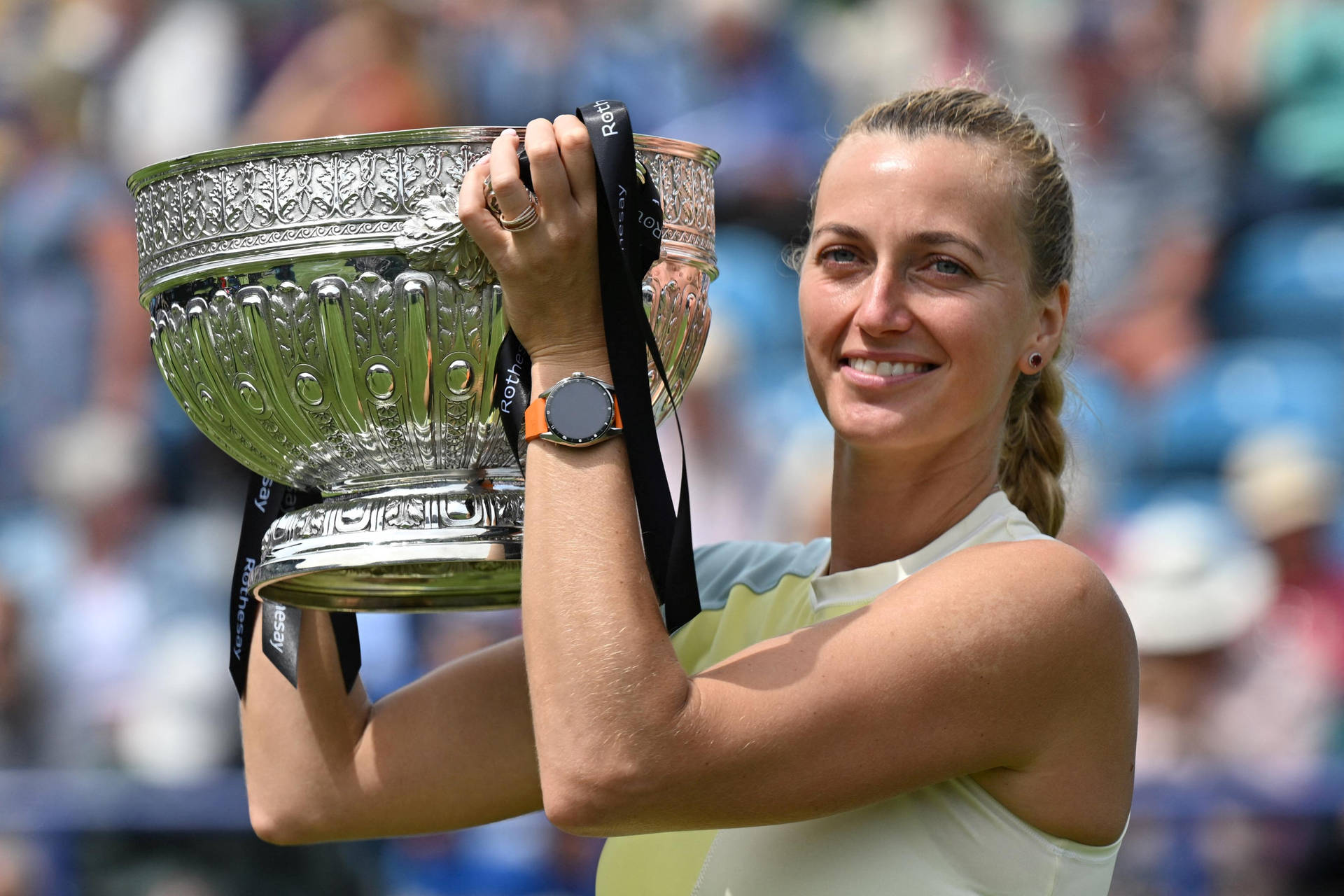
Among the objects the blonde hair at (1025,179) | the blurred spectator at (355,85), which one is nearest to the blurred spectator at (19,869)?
the blurred spectator at (355,85)

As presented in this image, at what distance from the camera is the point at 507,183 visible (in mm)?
1151

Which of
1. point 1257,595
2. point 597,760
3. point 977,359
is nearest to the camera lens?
point 597,760

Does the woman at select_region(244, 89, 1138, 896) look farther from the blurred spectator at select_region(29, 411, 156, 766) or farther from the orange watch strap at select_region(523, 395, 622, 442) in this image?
the blurred spectator at select_region(29, 411, 156, 766)

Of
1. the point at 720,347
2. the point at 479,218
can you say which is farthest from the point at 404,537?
the point at 720,347

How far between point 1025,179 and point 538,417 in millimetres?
519

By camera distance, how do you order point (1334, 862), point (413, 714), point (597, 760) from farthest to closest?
1. point (1334, 862)
2. point (413, 714)
3. point (597, 760)

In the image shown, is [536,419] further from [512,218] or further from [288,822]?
[288,822]

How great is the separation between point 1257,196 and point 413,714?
3870 millimetres

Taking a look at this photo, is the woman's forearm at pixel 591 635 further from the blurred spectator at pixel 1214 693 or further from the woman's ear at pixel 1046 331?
the blurred spectator at pixel 1214 693

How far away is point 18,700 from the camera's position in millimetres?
4254

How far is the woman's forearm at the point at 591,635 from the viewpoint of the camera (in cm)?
115

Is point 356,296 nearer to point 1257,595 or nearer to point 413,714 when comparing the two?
point 413,714

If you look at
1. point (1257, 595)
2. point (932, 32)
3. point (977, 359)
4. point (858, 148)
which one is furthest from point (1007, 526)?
point (932, 32)

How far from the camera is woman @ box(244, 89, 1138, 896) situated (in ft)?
3.84
